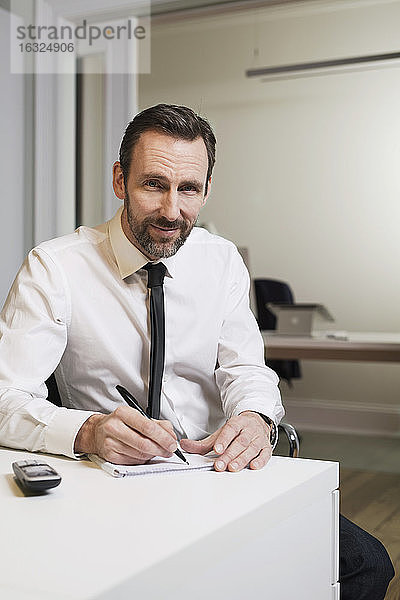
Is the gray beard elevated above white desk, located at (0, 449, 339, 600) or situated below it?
above

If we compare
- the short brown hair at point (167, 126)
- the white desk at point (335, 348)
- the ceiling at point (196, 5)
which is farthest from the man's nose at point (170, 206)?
the white desk at point (335, 348)

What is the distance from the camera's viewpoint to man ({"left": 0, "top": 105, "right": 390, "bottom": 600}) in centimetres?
147

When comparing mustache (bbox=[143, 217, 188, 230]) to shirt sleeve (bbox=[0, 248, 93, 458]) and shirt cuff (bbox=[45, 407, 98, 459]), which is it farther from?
shirt cuff (bbox=[45, 407, 98, 459])

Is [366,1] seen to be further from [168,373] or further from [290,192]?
[168,373]

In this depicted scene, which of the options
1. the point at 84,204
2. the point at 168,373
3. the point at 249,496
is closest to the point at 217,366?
the point at 168,373

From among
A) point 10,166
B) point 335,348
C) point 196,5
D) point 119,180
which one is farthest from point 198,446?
point 335,348

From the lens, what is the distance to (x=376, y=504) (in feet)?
11.6

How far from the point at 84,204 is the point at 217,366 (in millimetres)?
1657

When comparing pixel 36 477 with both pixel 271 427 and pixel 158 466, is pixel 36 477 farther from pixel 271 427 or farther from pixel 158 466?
pixel 271 427

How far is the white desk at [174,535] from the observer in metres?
0.71

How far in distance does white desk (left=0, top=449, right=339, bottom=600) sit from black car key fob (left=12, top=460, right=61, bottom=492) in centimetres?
2

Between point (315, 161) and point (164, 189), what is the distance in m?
4.52

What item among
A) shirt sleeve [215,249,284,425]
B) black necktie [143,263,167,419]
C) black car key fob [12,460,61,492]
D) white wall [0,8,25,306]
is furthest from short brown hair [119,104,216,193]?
white wall [0,8,25,306]

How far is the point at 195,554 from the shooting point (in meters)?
0.79
